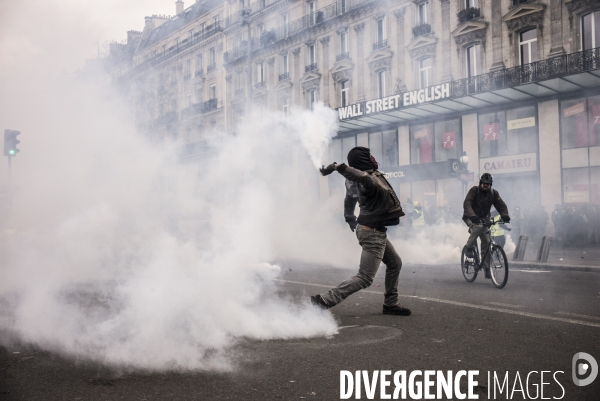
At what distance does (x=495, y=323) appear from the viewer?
5.30 metres

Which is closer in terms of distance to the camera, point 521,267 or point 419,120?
point 521,267

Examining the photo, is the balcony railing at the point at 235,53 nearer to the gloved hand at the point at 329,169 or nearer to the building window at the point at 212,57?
the building window at the point at 212,57

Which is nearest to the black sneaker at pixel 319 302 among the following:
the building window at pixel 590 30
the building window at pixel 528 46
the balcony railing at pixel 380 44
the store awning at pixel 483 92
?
the store awning at pixel 483 92

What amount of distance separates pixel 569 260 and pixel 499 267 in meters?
5.45

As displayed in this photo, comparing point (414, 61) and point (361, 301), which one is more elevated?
point (414, 61)

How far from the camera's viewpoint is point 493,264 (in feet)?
26.4

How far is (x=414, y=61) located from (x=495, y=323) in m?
20.1

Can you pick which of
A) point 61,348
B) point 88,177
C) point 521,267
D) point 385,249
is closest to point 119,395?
point 61,348

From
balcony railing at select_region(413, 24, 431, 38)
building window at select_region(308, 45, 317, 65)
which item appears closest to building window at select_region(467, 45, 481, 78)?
balcony railing at select_region(413, 24, 431, 38)

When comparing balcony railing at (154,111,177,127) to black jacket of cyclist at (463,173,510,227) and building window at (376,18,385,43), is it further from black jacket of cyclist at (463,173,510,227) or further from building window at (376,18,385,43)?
building window at (376,18,385,43)

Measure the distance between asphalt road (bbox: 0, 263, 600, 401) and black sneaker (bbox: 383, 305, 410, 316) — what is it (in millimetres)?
93

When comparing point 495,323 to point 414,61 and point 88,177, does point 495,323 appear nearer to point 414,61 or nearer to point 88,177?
point 88,177

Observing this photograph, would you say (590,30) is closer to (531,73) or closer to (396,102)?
(531,73)

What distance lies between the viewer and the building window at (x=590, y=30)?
63.3 feet
